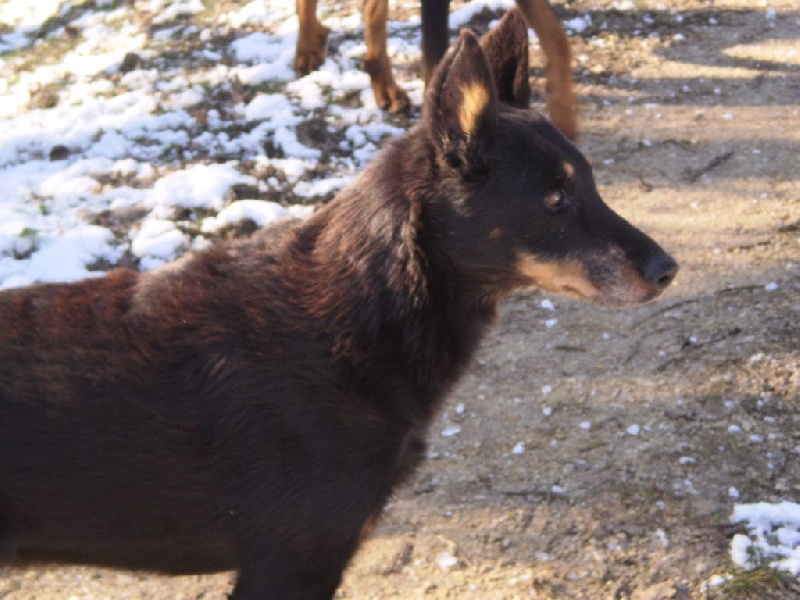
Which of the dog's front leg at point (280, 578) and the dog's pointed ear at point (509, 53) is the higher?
the dog's pointed ear at point (509, 53)

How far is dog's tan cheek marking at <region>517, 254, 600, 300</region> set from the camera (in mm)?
3174

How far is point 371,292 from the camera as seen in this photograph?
2.99 metres

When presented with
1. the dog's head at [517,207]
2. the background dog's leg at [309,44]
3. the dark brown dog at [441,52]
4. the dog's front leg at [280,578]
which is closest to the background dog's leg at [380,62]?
the dark brown dog at [441,52]

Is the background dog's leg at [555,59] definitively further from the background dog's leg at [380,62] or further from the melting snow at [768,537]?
the melting snow at [768,537]

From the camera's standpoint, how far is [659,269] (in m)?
3.25

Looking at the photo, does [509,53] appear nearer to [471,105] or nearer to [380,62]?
[471,105]

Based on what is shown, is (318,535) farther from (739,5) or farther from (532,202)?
(739,5)

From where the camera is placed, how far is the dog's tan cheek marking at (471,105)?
2.92 meters

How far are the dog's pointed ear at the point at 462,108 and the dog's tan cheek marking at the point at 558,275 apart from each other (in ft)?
1.16

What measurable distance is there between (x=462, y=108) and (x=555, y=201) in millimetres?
439

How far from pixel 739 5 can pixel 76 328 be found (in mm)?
6867

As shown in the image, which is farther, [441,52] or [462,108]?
[441,52]

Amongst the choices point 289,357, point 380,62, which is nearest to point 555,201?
point 289,357

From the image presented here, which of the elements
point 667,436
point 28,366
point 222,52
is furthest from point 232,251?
point 222,52
